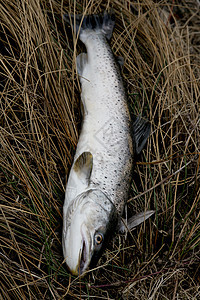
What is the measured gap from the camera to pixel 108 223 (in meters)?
2.35

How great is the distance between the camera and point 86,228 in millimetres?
2238

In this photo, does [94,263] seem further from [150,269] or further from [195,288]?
[195,288]

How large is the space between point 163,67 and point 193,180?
1242 mm

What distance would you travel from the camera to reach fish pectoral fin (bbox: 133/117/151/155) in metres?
2.78

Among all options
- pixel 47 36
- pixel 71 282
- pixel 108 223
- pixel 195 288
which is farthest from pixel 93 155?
pixel 195 288

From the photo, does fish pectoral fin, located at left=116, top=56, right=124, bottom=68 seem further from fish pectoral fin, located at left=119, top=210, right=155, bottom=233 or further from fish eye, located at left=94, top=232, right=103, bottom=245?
fish eye, located at left=94, top=232, right=103, bottom=245

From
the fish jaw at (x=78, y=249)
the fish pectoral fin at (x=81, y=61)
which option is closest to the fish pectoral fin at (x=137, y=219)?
the fish jaw at (x=78, y=249)

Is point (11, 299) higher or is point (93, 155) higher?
point (93, 155)

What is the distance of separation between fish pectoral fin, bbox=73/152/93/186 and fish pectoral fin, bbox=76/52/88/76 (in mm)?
897

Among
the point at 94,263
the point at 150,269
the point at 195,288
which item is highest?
the point at 94,263

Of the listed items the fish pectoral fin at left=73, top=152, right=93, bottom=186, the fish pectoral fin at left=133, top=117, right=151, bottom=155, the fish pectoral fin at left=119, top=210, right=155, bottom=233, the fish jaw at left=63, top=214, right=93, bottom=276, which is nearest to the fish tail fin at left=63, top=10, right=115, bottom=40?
the fish pectoral fin at left=133, top=117, right=151, bottom=155

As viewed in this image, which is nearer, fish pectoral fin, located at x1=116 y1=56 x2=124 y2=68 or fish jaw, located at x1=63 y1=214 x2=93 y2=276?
fish jaw, located at x1=63 y1=214 x2=93 y2=276

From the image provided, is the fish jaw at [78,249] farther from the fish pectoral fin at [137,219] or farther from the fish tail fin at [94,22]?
the fish tail fin at [94,22]

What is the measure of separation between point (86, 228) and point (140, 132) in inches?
41.7
